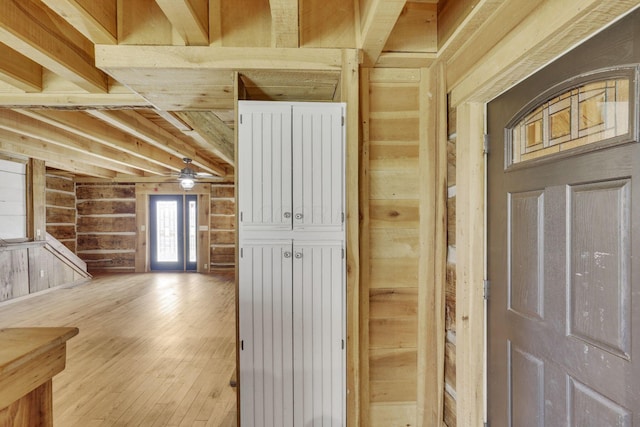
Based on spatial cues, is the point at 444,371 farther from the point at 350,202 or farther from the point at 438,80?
the point at 438,80

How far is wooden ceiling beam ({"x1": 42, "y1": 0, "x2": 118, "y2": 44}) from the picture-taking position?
1379 millimetres

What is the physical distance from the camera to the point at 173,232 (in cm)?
754

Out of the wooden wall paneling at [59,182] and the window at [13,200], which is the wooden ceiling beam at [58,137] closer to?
the window at [13,200]

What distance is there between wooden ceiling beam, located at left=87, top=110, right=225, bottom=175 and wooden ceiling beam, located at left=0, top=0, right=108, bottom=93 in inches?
36.7

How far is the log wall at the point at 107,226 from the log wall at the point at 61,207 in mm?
153

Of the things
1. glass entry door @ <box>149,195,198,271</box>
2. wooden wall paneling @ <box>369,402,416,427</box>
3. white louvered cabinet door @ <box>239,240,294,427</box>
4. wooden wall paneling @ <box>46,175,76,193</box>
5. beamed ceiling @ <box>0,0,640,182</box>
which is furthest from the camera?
glass entry door @ <box>149,195,198,271</box>

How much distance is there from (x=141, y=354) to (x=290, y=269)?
7.93 ft

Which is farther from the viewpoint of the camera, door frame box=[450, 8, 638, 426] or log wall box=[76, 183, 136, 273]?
log wall box=[76, 183, 136, 273]

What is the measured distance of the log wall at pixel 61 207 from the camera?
21.9 ft

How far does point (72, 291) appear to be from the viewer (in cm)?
559

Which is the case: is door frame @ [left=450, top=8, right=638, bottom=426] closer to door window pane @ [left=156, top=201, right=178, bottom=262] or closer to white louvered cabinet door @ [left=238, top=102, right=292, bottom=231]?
white louvered cabinet door @ [left=238, top=102, right=292, bottom=231]

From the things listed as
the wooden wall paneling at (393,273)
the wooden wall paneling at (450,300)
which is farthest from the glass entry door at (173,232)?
the wooden wall paneling at (450,300)

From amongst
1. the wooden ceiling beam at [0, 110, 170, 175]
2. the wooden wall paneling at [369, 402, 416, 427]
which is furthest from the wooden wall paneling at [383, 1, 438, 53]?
the wooden ceiling beam at [0, 110, 170, 175]

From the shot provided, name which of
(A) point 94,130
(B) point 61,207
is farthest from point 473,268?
(B) point 61,207
